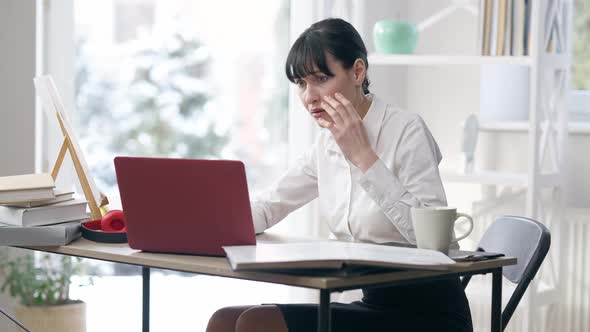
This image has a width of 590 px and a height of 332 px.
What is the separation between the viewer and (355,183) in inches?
82.1

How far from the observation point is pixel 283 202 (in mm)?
2197

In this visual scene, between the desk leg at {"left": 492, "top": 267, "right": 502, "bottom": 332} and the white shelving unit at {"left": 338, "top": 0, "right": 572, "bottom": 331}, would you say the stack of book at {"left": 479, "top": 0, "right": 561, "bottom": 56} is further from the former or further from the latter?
the desk leg at {"left": 492, "top": 267, "right": 502, "bottom": 332}

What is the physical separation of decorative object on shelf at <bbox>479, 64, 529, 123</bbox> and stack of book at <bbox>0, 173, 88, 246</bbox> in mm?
1969

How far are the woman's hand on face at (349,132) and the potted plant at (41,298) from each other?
1.42 meters

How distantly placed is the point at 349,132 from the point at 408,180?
166mm

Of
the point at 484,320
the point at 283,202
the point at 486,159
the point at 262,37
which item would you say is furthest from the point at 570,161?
the point at 262,37

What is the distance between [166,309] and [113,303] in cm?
27

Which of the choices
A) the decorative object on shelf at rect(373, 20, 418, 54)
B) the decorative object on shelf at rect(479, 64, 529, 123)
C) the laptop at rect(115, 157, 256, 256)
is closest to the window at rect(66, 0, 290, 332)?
the decorative object on shelf at rect(479, 64, 529, 123)

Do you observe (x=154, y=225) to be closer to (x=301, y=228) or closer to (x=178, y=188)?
(x=178, y=188)

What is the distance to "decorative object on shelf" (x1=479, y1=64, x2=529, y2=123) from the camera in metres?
3.47

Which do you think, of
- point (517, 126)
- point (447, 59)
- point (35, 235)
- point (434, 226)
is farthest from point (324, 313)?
point (517, 126)

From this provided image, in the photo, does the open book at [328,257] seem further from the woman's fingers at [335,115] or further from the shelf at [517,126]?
the shelf at [517,126]

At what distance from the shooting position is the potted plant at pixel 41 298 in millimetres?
2988

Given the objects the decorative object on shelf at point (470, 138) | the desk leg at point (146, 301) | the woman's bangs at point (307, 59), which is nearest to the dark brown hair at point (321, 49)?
the woman's bangs at point (307, 59)
